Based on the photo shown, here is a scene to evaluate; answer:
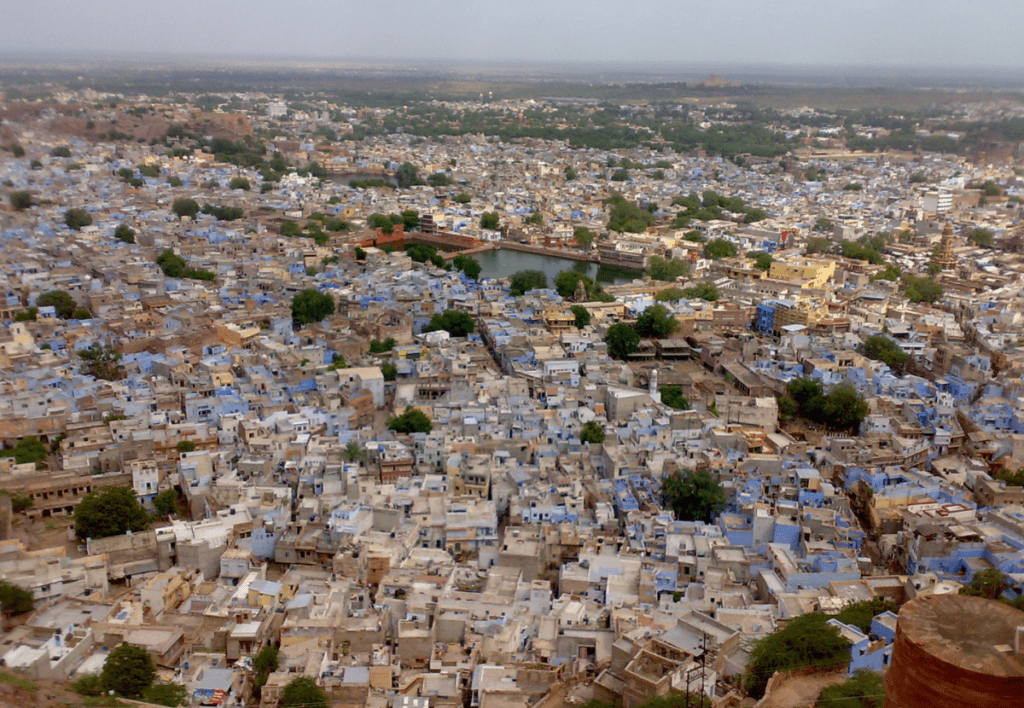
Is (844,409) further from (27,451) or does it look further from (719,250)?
(719,250)

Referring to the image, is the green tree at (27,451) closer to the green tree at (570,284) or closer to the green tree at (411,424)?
the green tree at (411,424)

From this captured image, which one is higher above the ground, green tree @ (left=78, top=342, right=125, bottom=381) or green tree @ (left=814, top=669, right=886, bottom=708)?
green tree @ (left=814, top=669, right=886, bottom=708)

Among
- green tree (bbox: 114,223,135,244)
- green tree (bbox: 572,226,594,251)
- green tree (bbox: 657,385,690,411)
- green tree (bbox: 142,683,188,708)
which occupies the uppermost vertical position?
green tree (bbox: 114,223,135,244)

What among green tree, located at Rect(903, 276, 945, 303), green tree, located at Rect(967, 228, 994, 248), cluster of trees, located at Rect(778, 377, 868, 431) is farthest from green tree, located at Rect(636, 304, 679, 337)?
green tree, located at Rect(967, 228, 994, 248)

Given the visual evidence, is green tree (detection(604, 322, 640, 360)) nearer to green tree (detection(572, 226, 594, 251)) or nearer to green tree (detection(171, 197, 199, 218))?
green tree (detection(572, 226, 594, 251))

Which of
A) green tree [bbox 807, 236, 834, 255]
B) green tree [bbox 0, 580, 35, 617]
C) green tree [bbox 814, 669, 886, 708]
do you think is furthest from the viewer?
green tree [bbox 807, 236, 834, 255]

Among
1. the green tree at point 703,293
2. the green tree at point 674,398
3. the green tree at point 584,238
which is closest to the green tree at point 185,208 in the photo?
the green tree at point 584,238
